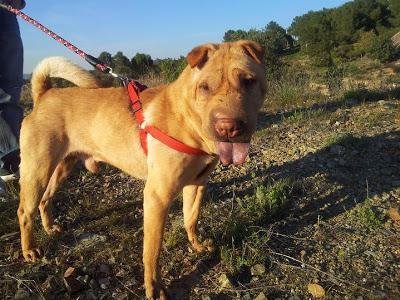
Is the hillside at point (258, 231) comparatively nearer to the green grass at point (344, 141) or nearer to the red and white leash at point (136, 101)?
the green grass at point (344, 141)

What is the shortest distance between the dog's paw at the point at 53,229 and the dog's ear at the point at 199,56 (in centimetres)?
205

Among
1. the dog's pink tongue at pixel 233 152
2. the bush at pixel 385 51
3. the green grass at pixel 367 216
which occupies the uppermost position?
the bush at pixel 385 51

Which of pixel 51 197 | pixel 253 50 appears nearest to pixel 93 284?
pixel 51 197

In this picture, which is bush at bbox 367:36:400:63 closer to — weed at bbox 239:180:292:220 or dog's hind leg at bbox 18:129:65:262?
weed at bbox 239:180:292:220

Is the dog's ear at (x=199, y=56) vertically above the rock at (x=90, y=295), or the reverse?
the dog's ear at (x=199, y=56)

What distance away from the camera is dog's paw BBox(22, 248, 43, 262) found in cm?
331

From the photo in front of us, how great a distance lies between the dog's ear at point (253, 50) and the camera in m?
2.84

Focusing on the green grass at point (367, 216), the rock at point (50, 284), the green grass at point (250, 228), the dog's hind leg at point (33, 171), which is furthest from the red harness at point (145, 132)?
the green grass at point (367, 216)

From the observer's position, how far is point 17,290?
9.37 feet

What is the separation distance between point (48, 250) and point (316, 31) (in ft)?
154

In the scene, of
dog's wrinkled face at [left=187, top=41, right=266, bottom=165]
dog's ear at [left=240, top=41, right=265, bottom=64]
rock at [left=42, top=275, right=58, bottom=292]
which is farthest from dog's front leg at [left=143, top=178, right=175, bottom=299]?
dog's ear at [left=240, top=41, right=265, bottom=64]

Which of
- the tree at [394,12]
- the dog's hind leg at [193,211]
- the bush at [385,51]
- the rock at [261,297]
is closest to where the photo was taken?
the rock at [261,297]

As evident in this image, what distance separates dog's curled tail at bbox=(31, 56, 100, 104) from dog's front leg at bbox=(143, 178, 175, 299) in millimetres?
1405

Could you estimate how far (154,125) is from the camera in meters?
3.00
